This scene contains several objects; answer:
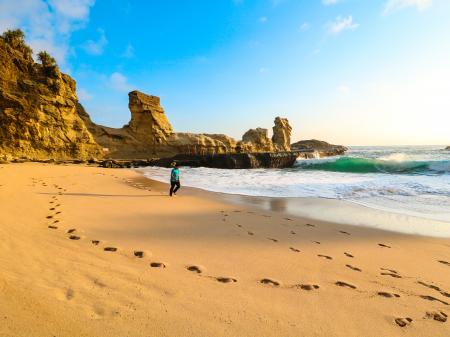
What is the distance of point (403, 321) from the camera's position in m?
2.32

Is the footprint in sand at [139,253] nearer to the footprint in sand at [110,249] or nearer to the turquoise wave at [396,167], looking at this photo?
the footprint in sand at [110,249]

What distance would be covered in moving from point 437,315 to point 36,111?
2951cm

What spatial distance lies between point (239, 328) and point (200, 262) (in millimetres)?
1409

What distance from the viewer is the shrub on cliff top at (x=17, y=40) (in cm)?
2723

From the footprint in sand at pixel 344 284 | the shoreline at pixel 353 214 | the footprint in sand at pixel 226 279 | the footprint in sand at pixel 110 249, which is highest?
the footprint in sand at pixel 110 249

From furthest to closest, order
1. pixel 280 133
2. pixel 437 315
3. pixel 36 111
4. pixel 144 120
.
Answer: pixel 280 133 → pixel 144 120 → pixel 36 111 → pixel 437 315

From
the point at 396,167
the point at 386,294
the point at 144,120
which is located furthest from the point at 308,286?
the point at 144,120

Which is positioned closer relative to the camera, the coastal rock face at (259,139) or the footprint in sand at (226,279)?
the footprint in sand at (226,279)

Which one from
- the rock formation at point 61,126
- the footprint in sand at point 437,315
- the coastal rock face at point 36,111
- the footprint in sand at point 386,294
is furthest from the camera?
the rock formation at point 61,126

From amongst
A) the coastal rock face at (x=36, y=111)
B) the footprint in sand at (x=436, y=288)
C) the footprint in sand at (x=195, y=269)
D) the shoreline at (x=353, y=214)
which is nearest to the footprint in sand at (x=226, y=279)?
the footprint in sand at (x=195, y=269)

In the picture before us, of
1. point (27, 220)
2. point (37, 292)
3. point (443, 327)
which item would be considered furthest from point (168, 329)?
point (27, 220)

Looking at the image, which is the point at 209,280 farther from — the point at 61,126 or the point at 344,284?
the point at 61,126

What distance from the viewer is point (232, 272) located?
3086 millimetres

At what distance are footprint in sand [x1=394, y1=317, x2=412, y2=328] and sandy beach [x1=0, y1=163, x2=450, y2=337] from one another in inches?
0.5
